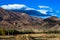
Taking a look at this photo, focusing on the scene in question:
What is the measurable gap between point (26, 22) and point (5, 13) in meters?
6.61

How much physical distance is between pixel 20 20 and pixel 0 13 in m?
4.67

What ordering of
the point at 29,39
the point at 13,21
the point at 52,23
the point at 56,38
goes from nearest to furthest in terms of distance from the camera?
1. the point at 29,39
2. the point at 56,38
3. the point at 52,23
4. the point at 13,21

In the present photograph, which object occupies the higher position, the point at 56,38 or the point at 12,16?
the point at 12,16

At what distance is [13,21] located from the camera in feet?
153

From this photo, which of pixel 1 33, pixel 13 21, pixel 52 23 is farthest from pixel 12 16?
pixel 1 33

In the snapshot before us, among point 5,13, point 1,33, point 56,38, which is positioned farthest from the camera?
point 5,13

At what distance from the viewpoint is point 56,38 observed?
12609 millimetres

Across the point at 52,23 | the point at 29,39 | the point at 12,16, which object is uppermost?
the point at 12,16

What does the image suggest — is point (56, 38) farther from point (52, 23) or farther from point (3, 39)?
point (52, 23)

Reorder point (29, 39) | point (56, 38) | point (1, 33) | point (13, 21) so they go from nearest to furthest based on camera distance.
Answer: point (29, 39) < point (56, 38) < point (1, 33) < point (13, 21)

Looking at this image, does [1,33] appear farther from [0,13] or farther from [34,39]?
[0,13]

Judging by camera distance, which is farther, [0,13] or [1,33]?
[0,13]

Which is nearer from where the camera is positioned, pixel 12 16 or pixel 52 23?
pixel 52 23

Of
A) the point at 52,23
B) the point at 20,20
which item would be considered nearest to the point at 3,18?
the point at 20,20
